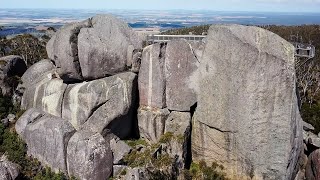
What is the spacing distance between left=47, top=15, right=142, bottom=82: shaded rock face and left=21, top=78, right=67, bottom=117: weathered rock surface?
0.98 meters

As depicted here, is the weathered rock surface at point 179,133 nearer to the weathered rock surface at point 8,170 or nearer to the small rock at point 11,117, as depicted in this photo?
the weathered rock surface at point 8,170

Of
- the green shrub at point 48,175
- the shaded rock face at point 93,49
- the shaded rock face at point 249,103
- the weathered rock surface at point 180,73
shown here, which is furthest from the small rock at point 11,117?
the shaded rock face at point 249,103

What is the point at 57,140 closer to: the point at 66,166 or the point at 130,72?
the point at 66,166

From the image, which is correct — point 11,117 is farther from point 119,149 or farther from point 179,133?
point 179,133

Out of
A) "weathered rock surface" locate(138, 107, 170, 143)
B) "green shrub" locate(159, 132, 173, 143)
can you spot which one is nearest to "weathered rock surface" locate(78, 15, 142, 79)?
"weathered rock surface" locate(138, 107, 170, 143)

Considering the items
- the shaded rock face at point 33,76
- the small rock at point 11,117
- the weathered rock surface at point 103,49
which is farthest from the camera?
the shaded rock face at point 33,76

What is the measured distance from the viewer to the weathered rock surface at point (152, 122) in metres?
21.5

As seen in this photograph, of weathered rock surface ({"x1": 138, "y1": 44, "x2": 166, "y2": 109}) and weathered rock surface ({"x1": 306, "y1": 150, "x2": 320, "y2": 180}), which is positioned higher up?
weathered rock surface ({"x1": 138, "y1": 44, "x2": 166, "y2": 109})

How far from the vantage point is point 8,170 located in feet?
64.4

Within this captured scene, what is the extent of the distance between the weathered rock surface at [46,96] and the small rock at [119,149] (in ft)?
13.9

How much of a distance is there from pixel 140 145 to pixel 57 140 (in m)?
4.90

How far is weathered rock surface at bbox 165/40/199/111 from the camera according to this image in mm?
20875

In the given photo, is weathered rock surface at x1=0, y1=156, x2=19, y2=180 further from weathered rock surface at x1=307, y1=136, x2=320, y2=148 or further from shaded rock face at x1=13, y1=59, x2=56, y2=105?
weathered rock surface at x1=307, y1=136, x2=320, y2=148

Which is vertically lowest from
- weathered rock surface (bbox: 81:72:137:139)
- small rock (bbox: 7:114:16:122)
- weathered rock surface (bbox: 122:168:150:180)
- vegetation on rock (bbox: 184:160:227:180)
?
vegetation on rock (bbox: 184:160:227:180)
